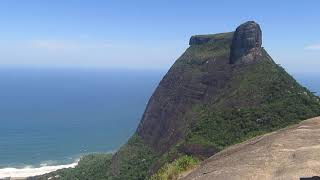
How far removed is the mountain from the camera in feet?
252

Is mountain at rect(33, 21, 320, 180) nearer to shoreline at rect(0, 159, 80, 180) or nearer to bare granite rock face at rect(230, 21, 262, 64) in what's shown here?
bare granite rock face at rect(230, 21, 262, 64)

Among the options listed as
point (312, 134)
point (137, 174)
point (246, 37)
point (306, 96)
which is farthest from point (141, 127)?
point (312, 134)

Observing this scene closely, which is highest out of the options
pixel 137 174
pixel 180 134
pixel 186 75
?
pixel 186 75

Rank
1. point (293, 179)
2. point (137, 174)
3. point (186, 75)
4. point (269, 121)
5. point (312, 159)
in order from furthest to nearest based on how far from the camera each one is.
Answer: point (186, 75) → point (137, 174) → point (269, 121) → point (312, 159) → point (293, 179)

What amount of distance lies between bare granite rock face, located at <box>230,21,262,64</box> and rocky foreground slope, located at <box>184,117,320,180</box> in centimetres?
7901

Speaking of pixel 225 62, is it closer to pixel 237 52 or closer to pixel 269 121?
pixel 237 52

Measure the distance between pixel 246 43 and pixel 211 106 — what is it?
1581cm

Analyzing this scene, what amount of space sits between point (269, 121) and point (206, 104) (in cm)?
1960

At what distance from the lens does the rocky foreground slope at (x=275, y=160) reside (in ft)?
46.5

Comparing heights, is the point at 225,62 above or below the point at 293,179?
above

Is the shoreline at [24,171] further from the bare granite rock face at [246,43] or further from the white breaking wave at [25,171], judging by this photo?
the bare granite rock face at [246,43]

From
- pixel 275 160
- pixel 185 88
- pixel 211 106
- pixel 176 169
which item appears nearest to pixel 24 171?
pixel 185 88

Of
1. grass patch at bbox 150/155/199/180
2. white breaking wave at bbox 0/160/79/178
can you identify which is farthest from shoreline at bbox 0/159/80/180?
grass patch at bbox 150/155/199/180

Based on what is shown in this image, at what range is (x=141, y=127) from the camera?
380 feet
